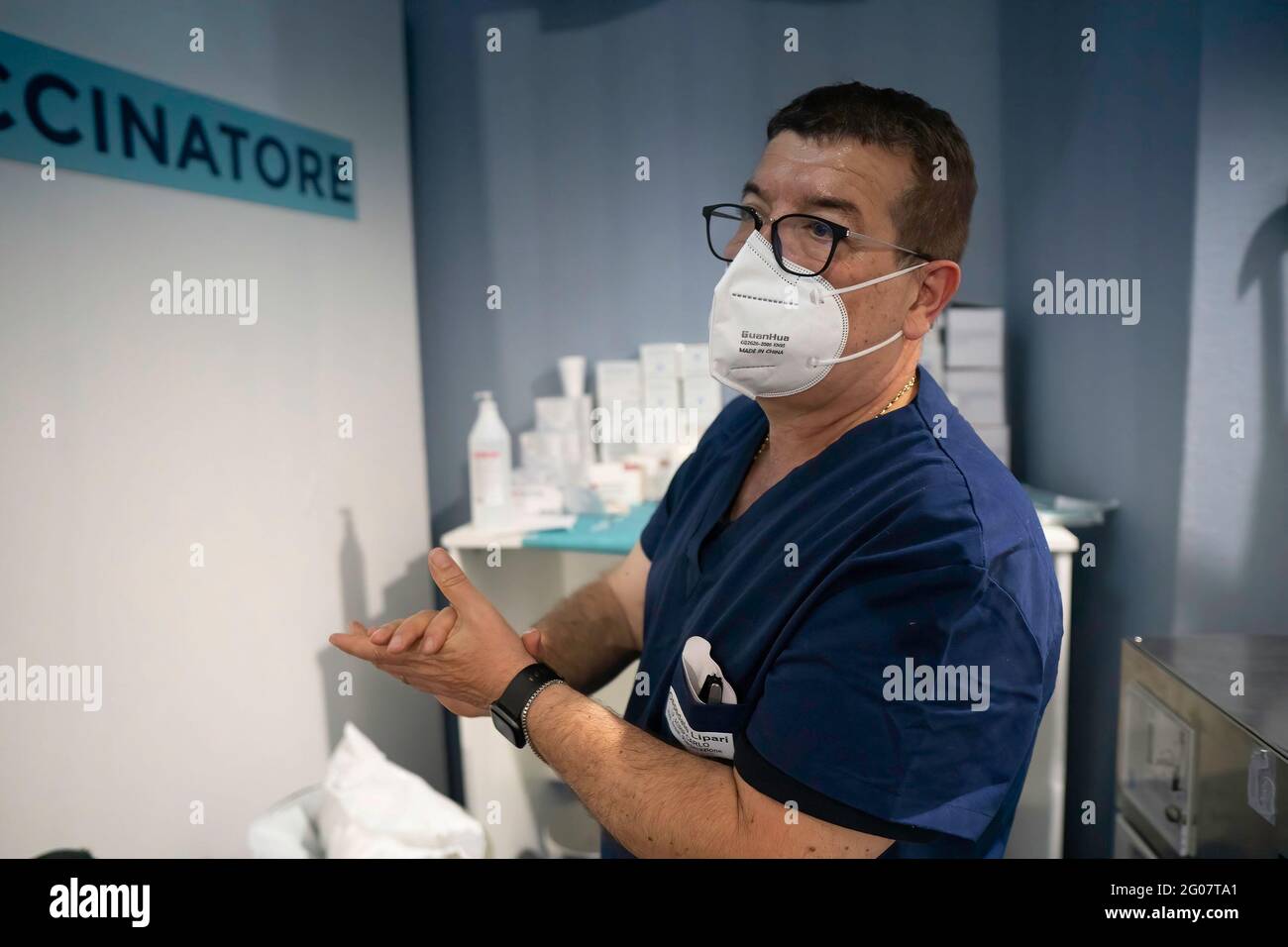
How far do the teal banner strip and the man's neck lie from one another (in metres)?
0.92

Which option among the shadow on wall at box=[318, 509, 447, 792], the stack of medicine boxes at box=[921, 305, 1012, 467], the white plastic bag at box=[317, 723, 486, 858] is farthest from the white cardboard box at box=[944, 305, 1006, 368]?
the white plastic bag at box=[317, 723, 486, 858]

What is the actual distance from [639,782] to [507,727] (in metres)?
0.16

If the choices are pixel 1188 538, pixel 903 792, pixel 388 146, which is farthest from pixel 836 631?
pixel 388 146

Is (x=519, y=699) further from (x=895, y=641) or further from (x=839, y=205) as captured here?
(x=839, y=205)

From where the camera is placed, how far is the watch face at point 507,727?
0.83 metres

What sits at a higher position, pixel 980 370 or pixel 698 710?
pixel 980 370

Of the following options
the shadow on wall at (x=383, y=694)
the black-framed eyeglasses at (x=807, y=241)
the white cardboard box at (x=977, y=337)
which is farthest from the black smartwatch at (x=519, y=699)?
the white cardboard box at (x=977, y=337)

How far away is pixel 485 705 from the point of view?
2.96 feet

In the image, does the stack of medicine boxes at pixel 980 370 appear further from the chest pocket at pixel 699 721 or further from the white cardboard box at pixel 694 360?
the chest pocket at pixel 699 721

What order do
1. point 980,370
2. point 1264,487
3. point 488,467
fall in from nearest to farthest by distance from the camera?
point 1264,487, point 980,370, point 488,467

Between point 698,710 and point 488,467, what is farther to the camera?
point 488,467

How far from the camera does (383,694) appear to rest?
5.09ft

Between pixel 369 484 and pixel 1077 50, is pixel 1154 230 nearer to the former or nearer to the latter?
pixel 1077 50

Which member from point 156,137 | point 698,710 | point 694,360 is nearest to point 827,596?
point 698,710
